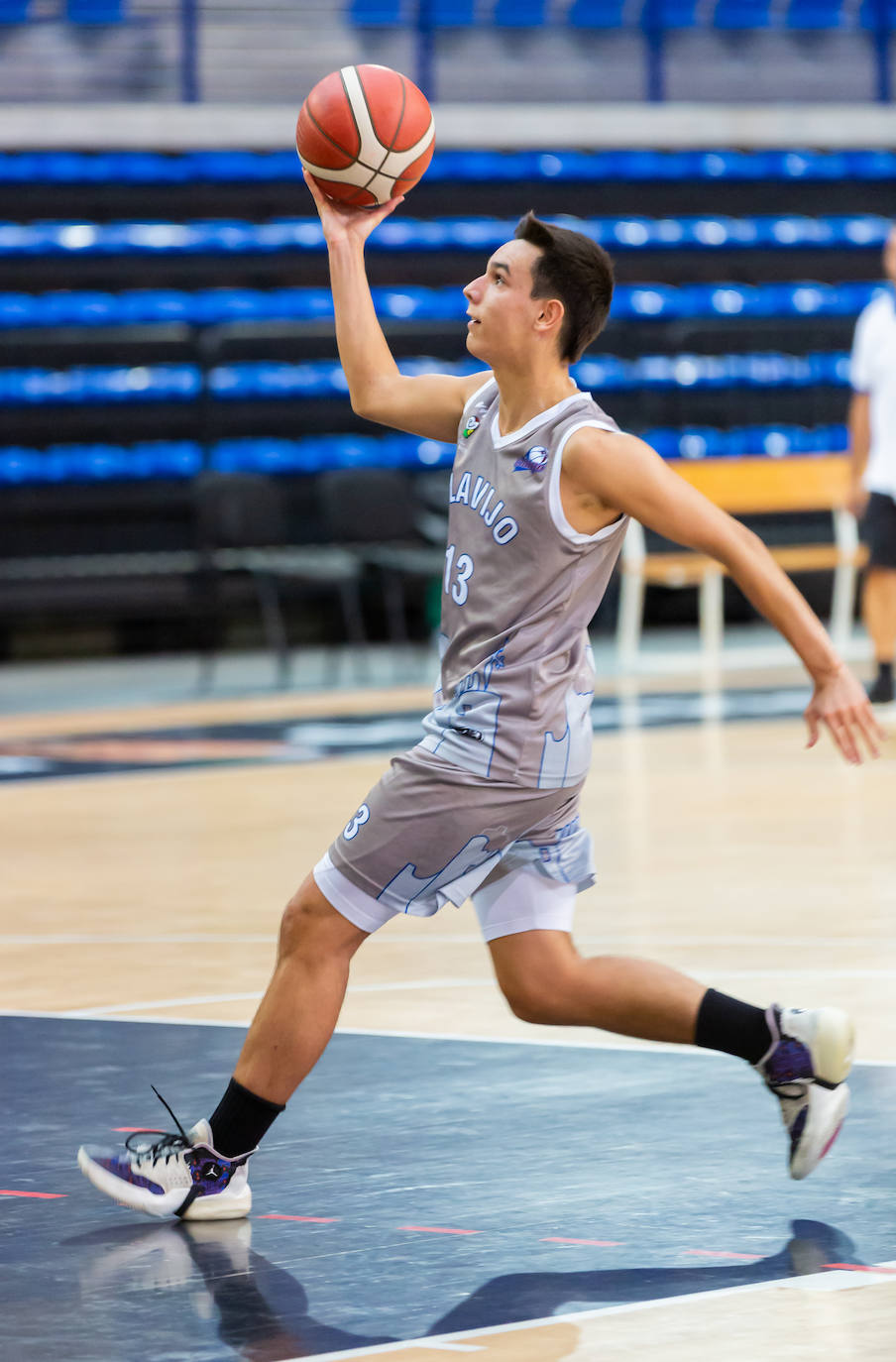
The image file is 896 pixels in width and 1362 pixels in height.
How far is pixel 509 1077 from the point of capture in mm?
4496

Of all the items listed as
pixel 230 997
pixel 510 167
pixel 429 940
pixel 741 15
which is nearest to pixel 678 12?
pixel 741 15

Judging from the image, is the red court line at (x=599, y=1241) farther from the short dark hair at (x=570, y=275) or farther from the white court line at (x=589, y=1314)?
the short dark hair at (x=570, y=275)

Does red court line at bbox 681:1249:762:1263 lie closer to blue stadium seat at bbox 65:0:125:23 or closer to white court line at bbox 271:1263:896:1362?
white court line at bbox 271:1263:896:1362

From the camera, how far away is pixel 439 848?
3.53 m

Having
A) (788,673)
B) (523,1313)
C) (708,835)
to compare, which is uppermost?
(523,1313)

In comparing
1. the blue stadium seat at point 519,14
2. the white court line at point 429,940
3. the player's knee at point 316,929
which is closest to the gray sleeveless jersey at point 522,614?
the player's knee at point 316,929

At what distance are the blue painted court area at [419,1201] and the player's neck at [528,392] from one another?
1200 mm

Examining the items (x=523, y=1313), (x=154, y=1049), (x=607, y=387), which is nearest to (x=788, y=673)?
(x=607, y=387)

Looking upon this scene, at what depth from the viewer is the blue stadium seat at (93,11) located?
15.4 m

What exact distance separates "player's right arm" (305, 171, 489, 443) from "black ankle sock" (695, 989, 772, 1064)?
1.02 meters

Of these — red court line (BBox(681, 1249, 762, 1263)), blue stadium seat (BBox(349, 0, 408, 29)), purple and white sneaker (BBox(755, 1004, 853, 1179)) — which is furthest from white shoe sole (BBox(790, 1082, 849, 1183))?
blue stadium seat (BBox(349, 0, 408, 29))

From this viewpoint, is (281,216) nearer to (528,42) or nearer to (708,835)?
(528,42)

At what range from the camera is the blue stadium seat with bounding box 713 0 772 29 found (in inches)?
701

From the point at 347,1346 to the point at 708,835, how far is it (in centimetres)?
490
